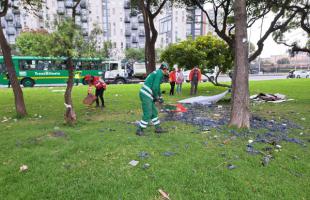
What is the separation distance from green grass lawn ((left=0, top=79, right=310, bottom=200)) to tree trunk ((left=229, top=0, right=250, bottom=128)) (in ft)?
2.28

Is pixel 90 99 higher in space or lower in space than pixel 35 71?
lower

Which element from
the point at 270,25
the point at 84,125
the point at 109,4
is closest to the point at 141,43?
the point at 109,4

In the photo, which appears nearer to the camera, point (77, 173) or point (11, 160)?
point (77, 173)

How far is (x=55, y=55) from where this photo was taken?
6.14 meters

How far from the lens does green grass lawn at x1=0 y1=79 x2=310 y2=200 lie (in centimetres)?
340

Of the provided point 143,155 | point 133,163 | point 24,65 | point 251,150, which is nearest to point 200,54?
point 251,150

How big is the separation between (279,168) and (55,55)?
17.2 ft

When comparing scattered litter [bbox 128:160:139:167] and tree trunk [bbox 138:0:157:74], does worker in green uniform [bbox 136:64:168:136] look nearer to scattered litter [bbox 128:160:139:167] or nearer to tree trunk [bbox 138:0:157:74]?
scattered litter [bbox 128:160:139:167]

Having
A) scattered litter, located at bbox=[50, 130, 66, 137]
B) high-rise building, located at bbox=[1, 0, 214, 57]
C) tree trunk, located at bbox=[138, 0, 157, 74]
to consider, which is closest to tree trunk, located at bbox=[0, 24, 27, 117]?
scattered litter, located at bbox=[50, 130, 66, 137]

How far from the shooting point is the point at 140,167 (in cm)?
409

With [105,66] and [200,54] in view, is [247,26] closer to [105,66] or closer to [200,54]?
[200,54]

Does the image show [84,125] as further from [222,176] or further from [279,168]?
[279,168]

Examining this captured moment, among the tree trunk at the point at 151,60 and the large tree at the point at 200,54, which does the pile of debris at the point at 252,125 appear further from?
the large tree at the point at 200,54

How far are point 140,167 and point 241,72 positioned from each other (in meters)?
3.48
